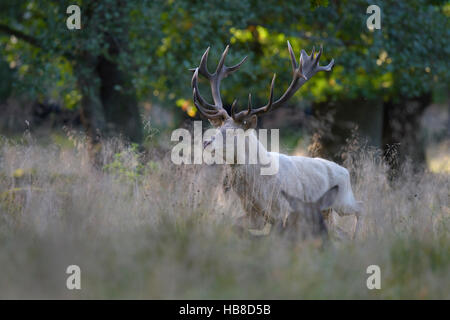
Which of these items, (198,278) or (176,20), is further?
(176,20)

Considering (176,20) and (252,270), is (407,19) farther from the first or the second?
(252,270)

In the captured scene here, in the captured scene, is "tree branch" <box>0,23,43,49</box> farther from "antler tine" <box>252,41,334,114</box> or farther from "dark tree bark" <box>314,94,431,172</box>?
"antler tine" <box>252,41,334,114</box>

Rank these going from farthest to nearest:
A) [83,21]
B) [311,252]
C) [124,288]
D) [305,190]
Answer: [83,21]
[305,190]
[311,252]
[124,288]

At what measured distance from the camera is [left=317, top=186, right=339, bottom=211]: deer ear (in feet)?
20.1

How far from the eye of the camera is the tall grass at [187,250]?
14.5 feet

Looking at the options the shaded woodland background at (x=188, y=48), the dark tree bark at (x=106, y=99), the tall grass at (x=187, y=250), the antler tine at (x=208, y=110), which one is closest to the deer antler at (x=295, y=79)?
the antler tine at (x=208, y=110)

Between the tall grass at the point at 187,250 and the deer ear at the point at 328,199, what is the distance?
1.64 ft

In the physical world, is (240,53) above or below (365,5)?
below

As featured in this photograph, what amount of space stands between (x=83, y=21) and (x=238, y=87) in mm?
4232

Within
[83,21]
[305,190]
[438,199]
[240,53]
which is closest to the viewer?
[305,190]

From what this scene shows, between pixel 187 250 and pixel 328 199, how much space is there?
2.12 meters

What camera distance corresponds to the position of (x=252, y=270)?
4.64 meters

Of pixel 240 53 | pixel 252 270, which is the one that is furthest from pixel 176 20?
pixel 252 270

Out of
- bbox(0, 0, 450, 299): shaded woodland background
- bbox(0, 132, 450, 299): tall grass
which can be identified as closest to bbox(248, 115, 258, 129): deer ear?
bbox(0, 0, 450, 299): shaded woodland background
